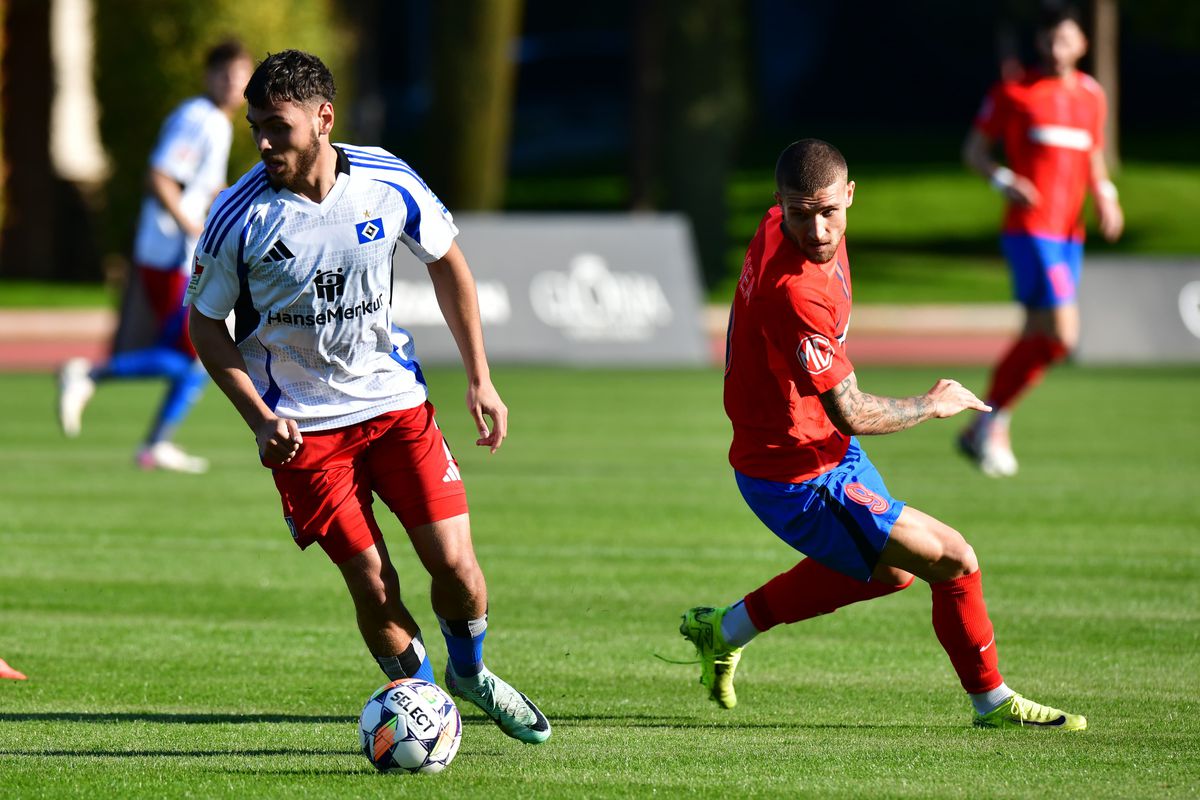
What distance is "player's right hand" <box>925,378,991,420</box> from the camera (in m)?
5.62

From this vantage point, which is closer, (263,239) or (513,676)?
(263,239)

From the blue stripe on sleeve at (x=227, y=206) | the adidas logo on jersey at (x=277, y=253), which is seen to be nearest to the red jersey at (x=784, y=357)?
the adidas logo on jersey at (x=277, y=253)

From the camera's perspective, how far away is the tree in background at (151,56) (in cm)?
3147

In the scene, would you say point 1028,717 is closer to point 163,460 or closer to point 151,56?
point 163,460

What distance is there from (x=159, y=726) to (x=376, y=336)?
4.73 ft

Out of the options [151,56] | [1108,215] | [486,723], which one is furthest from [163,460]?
[151,56]

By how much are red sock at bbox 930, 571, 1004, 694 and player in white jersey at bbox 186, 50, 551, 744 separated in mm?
1326

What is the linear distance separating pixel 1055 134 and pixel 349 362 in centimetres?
791

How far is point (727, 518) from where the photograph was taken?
1072cm

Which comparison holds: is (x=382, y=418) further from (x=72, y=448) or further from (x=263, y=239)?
(x=72, y=448)

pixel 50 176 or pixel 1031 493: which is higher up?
pixel 1031 493

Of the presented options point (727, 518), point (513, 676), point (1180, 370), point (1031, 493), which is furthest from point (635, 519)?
point (1180, 370)

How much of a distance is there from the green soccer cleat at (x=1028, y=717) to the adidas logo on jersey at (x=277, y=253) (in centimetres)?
264

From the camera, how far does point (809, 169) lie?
564 centimetres
